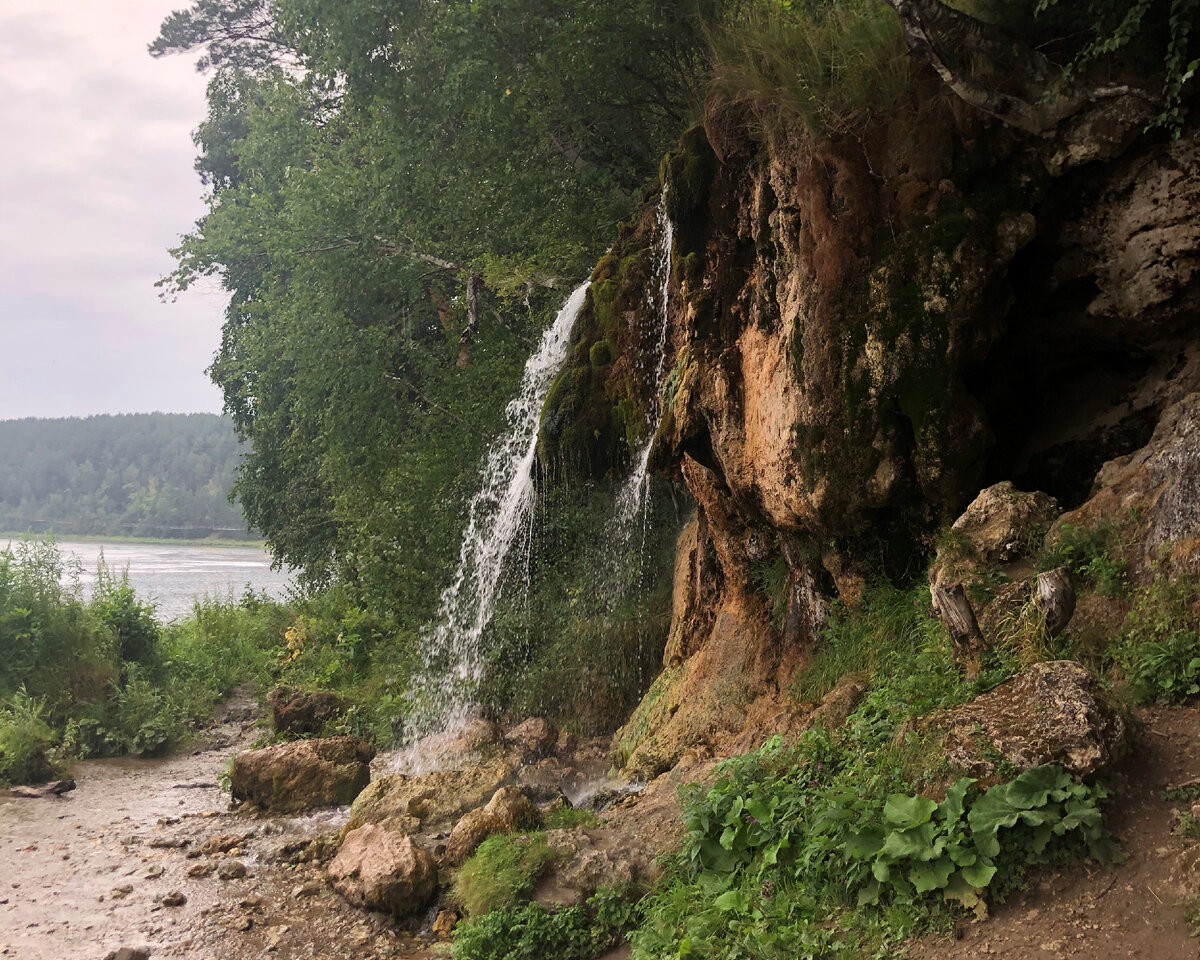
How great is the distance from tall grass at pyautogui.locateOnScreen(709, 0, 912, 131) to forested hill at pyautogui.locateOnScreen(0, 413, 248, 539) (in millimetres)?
55906

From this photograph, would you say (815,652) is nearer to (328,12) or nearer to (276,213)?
(328,12)

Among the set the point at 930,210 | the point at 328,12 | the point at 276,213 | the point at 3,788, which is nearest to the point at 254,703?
the point at 3,788

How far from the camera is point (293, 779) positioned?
9.62 m

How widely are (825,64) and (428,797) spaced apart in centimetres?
689

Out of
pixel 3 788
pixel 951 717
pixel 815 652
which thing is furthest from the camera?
pixel 3 788

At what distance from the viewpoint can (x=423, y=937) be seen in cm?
636

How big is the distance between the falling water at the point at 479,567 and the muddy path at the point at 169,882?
2.84m

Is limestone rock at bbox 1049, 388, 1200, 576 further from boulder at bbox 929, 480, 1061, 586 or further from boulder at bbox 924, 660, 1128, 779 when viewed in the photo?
boulder at bbox 924, 660, 1128, 779

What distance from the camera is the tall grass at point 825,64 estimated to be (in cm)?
620

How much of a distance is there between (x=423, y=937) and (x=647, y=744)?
9.55 feet

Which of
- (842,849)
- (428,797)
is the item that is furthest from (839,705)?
(428,797)

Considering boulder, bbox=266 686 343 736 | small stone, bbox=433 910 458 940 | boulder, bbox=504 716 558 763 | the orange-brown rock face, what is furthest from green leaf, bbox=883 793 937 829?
boulder, bbox=266 686 343 736

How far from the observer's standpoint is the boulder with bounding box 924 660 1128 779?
3797mm

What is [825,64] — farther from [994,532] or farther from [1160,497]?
[1160,497]
